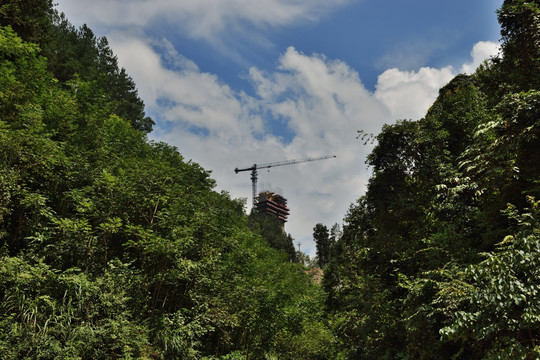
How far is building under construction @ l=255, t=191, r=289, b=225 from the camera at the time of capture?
492 feet

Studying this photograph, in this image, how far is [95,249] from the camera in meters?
11.3

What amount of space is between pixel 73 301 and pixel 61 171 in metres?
4.33

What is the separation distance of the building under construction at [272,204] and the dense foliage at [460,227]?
428ft

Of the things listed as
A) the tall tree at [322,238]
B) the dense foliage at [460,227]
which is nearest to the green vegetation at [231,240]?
the dense foliage at [460,227]

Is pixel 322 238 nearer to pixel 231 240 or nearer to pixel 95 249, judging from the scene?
pixel 231 240

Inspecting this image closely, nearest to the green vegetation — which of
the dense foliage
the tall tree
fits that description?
→ the dense foliage

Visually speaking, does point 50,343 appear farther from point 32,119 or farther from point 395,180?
→ point 395,180

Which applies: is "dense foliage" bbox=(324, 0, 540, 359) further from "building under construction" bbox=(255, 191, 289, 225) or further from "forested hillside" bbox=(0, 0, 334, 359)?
"building under construction" bbox=(255, 191, 289, 225)

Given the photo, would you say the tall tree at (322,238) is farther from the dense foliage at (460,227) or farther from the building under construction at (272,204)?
the building under construction at (272,204)

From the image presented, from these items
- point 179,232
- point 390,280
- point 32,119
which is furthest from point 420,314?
point 32,119

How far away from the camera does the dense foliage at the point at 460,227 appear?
6.35m

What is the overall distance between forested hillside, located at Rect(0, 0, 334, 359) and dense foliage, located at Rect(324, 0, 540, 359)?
17.3 feet

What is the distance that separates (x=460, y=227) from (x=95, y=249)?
12.5m

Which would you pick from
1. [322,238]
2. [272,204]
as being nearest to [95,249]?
[322,238]
